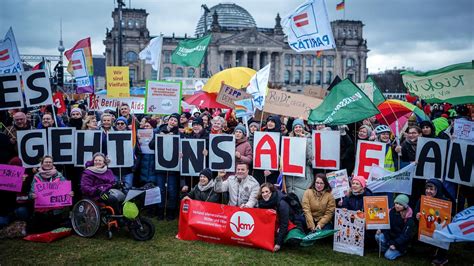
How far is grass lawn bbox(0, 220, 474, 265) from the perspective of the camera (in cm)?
594

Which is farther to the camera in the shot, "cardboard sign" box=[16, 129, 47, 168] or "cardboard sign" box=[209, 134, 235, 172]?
"cardboard sign" box=[209, 134, 235, 172]

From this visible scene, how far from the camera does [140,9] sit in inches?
3204

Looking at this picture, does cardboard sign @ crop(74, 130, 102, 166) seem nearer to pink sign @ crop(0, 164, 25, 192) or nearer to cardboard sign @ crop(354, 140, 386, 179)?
pink sign @ crop(0, 164, 25, 192)

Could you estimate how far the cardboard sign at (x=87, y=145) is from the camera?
300 inches

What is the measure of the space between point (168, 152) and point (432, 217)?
179 inches

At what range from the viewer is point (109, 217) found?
671 cm

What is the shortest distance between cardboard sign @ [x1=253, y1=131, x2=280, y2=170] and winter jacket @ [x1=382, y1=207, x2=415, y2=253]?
214 centimetres

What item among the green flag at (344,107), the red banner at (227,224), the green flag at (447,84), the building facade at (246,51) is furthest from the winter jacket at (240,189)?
the building facade at (246,51)

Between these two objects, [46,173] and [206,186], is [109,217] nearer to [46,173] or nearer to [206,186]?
[46,173]

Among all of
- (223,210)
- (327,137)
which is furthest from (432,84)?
(223,210)

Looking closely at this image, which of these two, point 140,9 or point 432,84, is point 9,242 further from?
point 140,9

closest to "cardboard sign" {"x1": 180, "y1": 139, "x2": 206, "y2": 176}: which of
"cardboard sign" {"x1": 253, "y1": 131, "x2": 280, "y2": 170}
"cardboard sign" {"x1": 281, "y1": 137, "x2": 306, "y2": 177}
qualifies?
"cardboard sign" {"x1": 253, "y1": 131, "x2": 280, "y2": 170}

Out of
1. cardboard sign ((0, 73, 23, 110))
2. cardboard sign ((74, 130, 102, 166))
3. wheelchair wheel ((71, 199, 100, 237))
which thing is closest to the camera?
wheelchair wheel ((71, 199, 100, 237))

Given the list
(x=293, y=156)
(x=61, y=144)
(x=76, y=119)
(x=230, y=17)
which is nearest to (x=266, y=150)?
(x=293, y=156)
